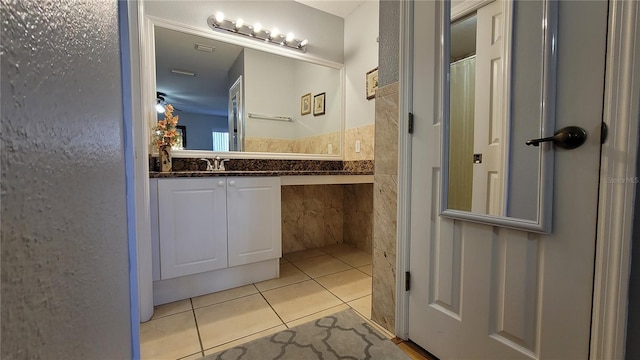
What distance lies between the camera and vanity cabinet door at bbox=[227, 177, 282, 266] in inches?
67.6

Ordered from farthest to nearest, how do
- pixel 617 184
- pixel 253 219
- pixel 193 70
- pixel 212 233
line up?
pixel 193 70 < pixel 253 219 < pixel 212 233 < pixel 617 184

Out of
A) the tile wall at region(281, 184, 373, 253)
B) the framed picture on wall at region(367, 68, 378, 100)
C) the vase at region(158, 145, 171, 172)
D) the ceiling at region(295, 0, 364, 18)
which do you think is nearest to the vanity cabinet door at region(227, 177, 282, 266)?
the vase at region(158, 145, 171, 172)

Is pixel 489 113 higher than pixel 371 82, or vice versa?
pixel 371 82

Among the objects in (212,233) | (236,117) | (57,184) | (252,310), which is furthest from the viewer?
(236,117)

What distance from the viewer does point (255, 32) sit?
2.21m

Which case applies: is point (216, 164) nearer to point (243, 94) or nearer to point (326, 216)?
Result: point (243, 94)

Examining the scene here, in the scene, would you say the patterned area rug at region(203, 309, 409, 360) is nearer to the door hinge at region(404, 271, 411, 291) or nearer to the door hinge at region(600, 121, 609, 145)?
the door hinge at region(404, 271, 411, 291)

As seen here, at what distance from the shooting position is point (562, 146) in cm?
Answer: 77

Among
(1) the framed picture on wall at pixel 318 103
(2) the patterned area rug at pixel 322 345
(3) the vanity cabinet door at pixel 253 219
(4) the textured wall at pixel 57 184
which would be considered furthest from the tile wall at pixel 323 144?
(4) the textured wall at pixel 57 184

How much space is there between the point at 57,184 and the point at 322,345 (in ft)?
3.92

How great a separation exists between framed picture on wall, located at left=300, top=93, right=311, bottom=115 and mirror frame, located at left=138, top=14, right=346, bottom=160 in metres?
0.33

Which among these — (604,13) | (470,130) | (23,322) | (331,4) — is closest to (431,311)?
(470,130)

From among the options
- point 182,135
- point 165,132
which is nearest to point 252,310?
point 165,132

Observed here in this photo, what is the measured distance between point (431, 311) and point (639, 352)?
23.1 inches
